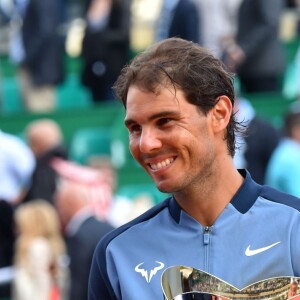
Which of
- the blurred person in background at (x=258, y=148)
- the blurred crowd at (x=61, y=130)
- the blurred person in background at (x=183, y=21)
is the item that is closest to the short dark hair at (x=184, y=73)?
the blurred crowd at (x=61, y=130)

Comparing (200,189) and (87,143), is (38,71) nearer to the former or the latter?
(87,143)

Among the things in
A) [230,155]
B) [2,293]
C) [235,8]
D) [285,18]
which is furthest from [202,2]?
[230,155]

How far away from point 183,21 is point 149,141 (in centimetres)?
816

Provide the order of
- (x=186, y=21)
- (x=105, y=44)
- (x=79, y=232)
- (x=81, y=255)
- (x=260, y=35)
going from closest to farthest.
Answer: (x=81, y=255)
(x=79, y=232)
(x=260, y=35)
(x=186, y=21)
(x=105, y=44)

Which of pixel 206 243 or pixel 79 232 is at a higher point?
pixel 206 243

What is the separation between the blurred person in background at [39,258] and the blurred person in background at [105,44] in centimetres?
363

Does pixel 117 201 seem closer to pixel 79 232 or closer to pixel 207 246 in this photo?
pixel 79 232

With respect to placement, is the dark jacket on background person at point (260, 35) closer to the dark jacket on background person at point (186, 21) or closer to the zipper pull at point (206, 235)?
the dark jacket on background person at point (186, 21)

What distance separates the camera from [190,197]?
3271 mm

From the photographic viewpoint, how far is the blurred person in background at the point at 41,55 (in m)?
11.9

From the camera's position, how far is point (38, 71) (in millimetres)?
12117

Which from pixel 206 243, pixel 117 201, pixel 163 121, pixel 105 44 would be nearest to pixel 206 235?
pixel 206 243

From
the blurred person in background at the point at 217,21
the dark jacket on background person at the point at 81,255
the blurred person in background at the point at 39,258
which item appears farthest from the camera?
the blurred person in background at the point at 217,21

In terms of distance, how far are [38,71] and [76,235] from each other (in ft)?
15.2
